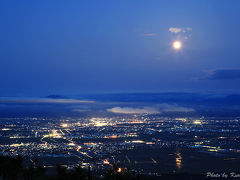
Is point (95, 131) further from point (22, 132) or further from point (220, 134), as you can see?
point (220, 134)

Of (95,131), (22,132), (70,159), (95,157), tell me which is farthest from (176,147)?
(22,132)

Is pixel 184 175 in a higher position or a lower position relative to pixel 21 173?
lower

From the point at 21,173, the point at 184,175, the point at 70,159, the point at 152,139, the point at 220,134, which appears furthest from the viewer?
the point at 220,134

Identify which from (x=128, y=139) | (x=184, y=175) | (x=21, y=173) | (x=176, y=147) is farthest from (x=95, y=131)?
(x=21, y=173)

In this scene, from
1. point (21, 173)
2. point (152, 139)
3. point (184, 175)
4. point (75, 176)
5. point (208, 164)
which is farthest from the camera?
point (152, 139)

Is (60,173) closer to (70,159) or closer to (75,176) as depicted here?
(75,176)

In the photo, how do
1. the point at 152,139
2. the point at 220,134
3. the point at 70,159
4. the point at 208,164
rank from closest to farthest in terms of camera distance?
the point at 208,164 → the point at 70,159 → the point at 152,139 → the point at 220,134

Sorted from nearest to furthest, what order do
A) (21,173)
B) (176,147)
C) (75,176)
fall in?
(75,176) → (21,173) → (176,147)

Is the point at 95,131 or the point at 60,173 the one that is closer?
the point at 60,173

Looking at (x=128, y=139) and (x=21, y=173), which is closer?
(x=21, y=173)
